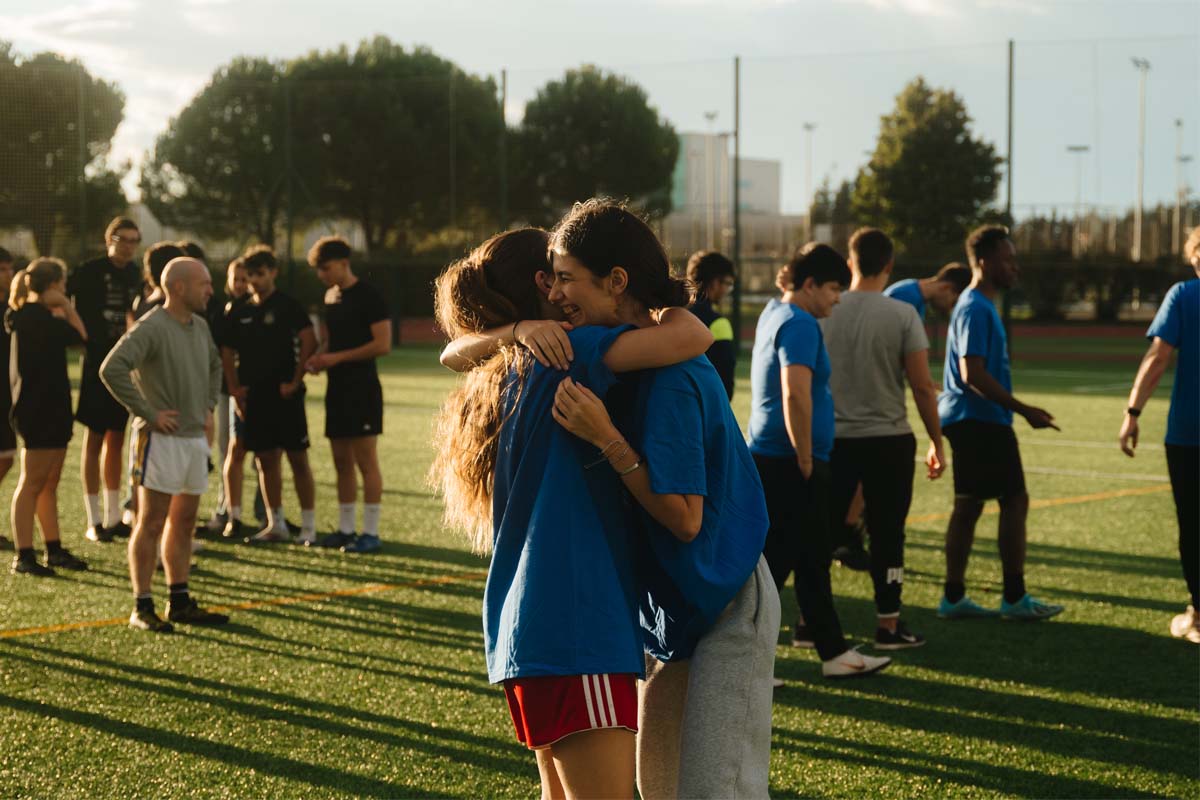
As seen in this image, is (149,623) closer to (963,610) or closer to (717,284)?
(717,284)

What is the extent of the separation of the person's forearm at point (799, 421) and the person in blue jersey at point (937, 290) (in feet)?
10.4

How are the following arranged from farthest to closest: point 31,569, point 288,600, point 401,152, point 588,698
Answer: point 401,152
point 31,569
point 288,600
point 588,698

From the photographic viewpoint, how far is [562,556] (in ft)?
7.88

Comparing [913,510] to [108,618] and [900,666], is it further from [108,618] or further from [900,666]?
[108,618]

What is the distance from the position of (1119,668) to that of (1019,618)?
0.90m

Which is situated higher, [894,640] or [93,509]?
[93,509]

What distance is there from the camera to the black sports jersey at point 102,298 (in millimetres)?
9102

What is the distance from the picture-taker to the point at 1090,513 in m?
10.1

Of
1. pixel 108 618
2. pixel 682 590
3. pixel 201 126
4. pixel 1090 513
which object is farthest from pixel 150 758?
pixel 201 126

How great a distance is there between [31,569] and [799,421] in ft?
16.2

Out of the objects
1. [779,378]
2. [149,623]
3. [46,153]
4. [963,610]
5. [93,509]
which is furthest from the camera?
[46,153]

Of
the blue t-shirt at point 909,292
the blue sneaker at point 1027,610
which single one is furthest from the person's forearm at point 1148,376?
the blue t-shirt at point 909,292

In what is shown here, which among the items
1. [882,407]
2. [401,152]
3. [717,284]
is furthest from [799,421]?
[401,152]

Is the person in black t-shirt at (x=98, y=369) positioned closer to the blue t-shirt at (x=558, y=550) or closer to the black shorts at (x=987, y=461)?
the black shorts at (x=987, y=461)
